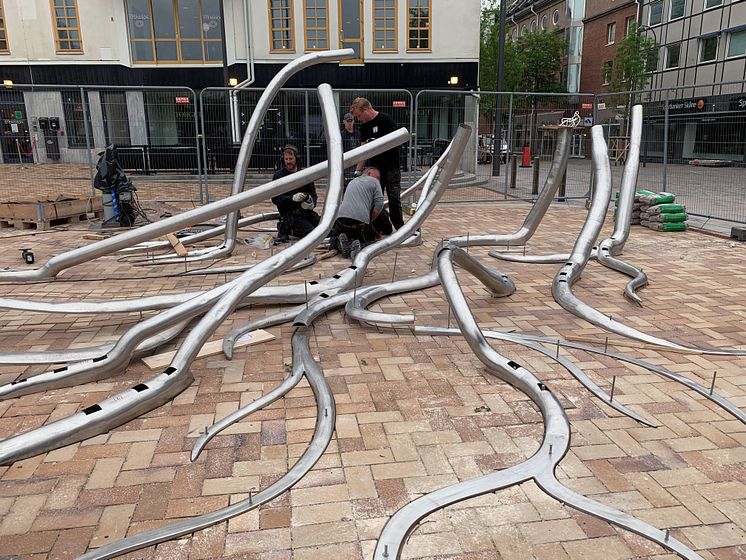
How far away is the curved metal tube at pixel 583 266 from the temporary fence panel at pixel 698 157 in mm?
4886

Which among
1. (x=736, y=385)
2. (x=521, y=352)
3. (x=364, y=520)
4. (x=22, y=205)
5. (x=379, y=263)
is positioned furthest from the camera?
(x=22, y=205)

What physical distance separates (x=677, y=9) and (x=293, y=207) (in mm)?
30877

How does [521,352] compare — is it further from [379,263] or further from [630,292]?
[379,263]

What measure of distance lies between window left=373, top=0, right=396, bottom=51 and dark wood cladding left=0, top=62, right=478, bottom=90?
728 mm

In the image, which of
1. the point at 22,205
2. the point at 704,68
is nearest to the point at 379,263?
the point at 22,205

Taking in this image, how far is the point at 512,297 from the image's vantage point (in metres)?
5.70

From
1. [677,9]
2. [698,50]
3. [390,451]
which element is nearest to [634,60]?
[698,50]

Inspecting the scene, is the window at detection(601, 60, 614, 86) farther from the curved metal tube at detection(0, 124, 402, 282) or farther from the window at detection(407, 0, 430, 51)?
the curved metal tube at detection(0, 124, 402, 282)

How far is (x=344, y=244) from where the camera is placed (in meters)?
7.40

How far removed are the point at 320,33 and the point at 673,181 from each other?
13354mm

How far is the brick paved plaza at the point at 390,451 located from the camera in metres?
2.34

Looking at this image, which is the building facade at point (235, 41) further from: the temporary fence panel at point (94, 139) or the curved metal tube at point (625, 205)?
the curved metal tube at point (625, 205)

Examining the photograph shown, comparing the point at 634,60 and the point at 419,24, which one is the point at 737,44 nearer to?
the point at 634,60

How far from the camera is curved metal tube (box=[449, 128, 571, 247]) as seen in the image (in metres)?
6.80
